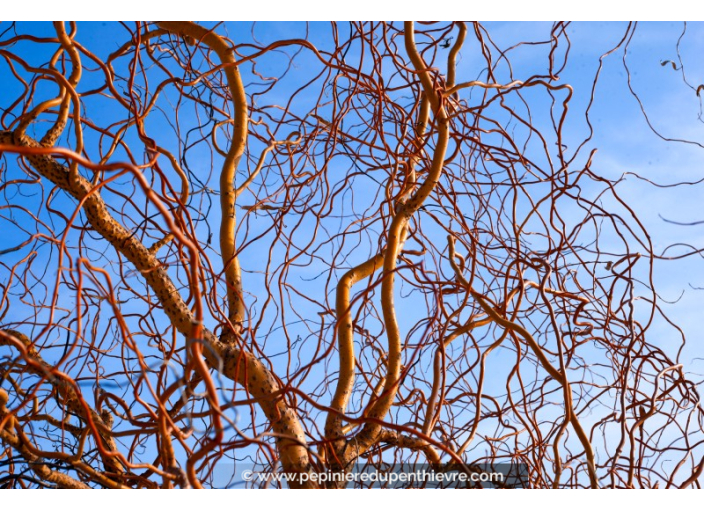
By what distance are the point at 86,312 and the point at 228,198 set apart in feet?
0.91

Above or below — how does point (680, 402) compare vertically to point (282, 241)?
below

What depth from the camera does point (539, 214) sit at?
2.66 feet

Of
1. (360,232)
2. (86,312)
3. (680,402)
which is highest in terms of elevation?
(360,232)

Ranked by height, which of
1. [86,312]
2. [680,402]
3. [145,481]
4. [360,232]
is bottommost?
[145,481]

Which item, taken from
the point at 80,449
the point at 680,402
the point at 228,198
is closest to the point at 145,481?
the point at 80,449

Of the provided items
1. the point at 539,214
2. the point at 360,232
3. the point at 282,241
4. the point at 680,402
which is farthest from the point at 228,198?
the point at 680,402

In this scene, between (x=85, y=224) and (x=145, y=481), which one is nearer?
(x=145, y=481)

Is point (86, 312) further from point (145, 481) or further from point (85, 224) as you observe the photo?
point (145, 481)

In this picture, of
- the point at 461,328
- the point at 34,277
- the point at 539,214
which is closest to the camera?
the point at 461,328

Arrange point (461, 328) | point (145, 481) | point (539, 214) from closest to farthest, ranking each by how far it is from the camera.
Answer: point (145, 481) < point (461, 328) < point (539, 214)

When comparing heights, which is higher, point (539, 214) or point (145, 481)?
point (539, 214)
